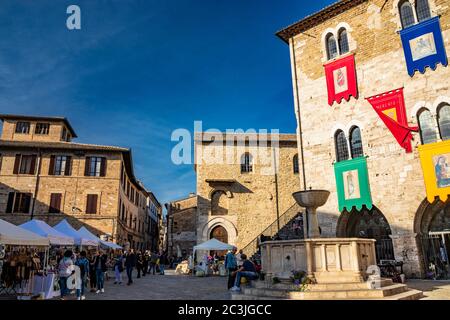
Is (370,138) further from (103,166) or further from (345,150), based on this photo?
(103,166)

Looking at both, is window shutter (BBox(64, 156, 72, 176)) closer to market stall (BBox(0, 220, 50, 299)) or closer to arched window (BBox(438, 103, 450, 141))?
market stall (BBox(0, 220, 50, 299))

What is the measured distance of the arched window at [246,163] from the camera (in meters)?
25.7

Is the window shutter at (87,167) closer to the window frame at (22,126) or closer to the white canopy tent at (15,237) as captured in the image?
the window frame at (22,126)

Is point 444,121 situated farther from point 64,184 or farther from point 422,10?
point 64,184

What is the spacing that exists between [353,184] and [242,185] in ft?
35.6

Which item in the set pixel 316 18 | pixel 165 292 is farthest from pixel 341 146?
pixel 165 292

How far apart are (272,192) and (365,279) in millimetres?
16768

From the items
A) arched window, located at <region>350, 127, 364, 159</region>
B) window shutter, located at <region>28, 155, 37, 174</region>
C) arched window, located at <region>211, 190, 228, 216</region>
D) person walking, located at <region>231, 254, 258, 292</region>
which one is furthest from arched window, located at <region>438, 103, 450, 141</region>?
window shutter, located at <region>28, 155, 37, 174</region>

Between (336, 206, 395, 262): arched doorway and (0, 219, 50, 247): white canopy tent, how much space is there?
12.4 metres

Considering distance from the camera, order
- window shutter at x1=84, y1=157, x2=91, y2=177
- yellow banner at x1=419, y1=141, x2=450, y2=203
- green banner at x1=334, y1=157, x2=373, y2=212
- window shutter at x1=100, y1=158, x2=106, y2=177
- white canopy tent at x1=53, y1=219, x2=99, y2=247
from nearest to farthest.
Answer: yellow banner at x1=419, y1=141, x2=450, y2=203 < white canopy tent at x1=53, y1=219, x2=99, y2=247 < green banner at x1=334, y1=157, x2=373, y2=212 < window shutter at x1=84, y1=157, x2=91, y2=177 < window shutter at x1=100, y1=158, x2=106, y2=177

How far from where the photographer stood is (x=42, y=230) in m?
11.8

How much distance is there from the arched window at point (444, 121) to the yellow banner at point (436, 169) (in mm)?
497

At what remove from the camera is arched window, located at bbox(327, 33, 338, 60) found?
1747 cm

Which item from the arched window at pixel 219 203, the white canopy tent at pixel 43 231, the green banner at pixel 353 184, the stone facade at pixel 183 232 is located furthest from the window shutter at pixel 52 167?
the green banner at pixel 353 184
